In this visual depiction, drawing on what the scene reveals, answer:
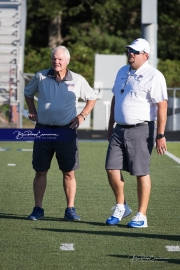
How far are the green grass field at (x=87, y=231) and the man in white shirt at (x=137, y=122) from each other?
421 millimetres

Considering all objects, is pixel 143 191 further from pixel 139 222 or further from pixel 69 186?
pixel 69 186

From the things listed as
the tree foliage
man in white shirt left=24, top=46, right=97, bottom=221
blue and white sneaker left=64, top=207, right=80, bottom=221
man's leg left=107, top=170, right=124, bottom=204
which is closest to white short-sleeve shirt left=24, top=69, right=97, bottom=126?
man in white shirt left=24, top=46, right=97, bottom=221

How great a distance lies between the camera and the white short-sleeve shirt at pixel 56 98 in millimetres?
9242

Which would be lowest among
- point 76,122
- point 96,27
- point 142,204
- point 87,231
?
point 87,231

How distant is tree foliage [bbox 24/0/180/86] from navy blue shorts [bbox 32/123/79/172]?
3507 centimetres

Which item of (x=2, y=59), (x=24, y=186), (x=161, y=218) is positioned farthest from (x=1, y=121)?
(x=161, y=218)

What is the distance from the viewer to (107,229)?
8.85m

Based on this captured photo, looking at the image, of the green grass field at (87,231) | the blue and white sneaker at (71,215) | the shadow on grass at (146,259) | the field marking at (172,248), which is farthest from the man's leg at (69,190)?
the shadow on grass at (146,259)

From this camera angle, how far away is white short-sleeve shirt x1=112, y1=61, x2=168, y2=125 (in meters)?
8.74

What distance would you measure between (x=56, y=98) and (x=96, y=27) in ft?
132

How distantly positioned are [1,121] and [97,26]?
21067 millimetres

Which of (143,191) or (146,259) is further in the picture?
(143,191)

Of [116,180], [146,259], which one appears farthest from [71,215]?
[146,259]

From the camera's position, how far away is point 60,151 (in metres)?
9.43
